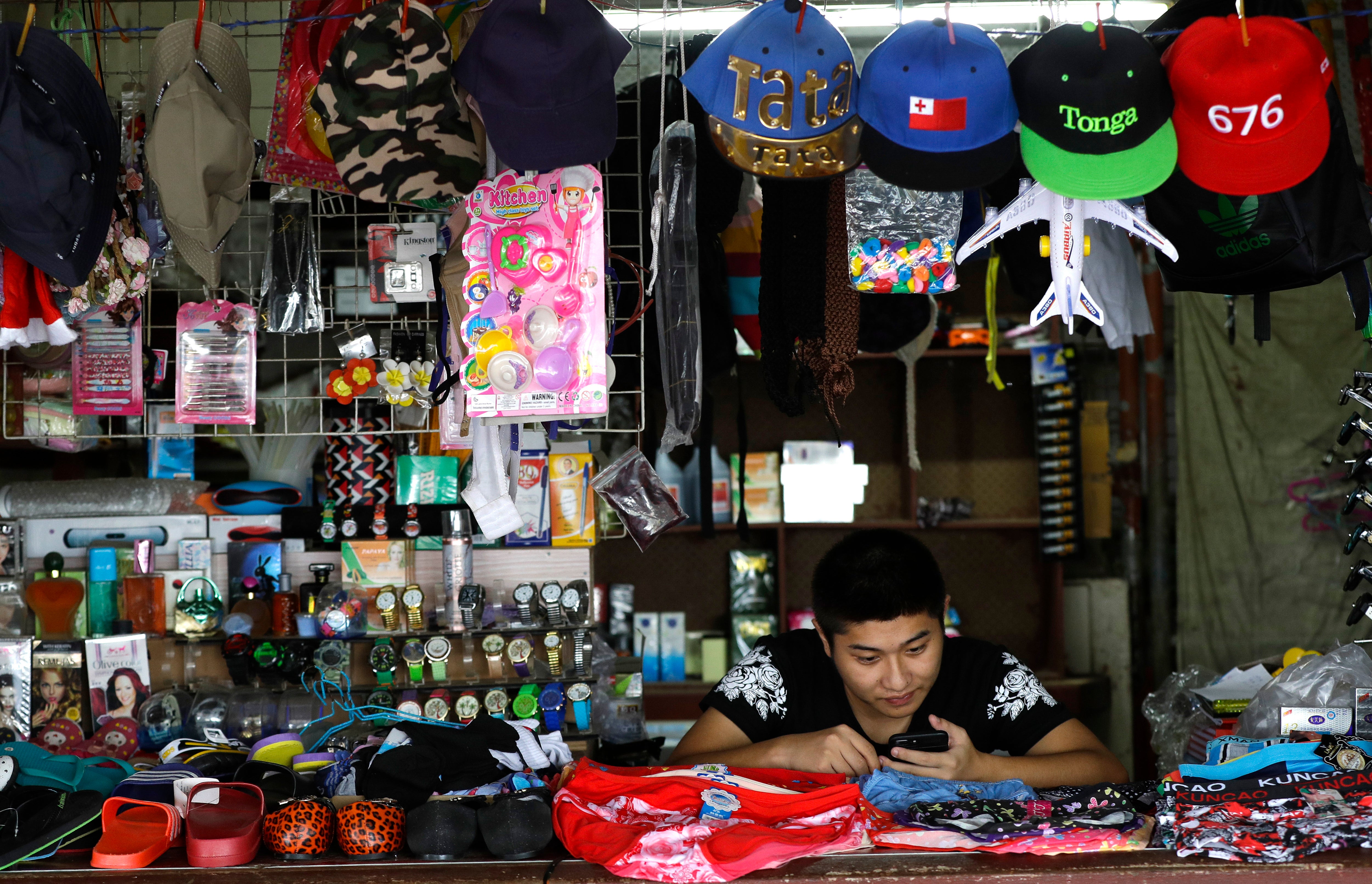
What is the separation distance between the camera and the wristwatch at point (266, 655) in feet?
9.96

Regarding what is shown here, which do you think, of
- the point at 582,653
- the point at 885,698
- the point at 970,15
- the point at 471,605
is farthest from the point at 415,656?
the point at 970,15

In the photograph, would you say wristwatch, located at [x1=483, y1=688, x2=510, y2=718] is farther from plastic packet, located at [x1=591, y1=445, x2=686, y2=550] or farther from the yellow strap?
the yellow strap

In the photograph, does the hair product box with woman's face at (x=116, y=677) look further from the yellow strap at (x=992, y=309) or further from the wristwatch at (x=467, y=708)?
the yellow strap at (x=992, y=309)

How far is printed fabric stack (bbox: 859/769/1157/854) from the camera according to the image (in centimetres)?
196

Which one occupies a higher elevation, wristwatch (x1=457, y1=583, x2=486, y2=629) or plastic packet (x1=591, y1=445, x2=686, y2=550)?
plastic packet (x1=591, y1=445, x2=686, y2=550)

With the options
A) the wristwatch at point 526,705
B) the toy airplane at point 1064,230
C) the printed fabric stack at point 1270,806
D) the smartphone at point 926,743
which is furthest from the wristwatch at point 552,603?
the printed fabric stack at point 1270,806

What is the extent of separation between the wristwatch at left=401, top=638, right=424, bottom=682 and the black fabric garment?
1.13 m

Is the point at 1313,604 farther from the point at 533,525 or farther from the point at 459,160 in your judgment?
the point at 459,160

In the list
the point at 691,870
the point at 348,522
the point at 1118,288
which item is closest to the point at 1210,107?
the point at 1118,288

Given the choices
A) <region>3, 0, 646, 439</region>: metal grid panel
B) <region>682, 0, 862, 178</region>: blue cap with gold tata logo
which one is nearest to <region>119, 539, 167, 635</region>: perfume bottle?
<region>3, 0, 646, 439</region>: metal grid panel

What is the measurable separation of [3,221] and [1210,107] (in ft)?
7.75

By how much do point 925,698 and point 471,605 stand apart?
3.83 ft

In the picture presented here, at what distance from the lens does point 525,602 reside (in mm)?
3031

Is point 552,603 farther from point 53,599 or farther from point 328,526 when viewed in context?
point 53,599
